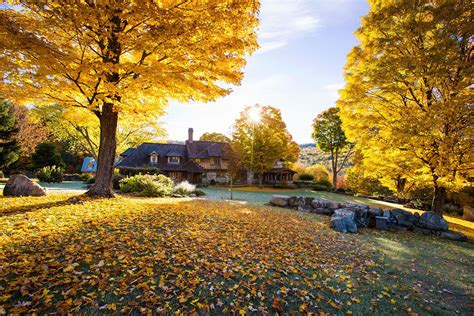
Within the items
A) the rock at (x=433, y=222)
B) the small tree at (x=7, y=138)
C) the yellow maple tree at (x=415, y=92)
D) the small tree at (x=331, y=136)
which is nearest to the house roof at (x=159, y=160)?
the small tree at (x=7, y=138)

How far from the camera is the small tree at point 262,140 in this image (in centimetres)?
3281

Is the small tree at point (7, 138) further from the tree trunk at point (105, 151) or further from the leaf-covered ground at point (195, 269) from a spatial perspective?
the leaf-covered ground at point (195, 269)

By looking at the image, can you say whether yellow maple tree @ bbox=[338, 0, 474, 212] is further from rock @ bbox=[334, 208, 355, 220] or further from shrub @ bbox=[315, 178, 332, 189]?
shrub @ bbox=[315, 178, 332, 189]

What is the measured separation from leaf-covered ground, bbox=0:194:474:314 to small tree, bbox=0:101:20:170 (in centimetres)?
2600

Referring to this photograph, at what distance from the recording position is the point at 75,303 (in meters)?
2.70

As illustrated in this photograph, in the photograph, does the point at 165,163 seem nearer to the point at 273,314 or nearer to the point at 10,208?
the point at 10,208

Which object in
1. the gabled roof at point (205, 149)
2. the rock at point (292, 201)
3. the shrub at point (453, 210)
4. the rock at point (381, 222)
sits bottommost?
the shrub at point (453, 210)

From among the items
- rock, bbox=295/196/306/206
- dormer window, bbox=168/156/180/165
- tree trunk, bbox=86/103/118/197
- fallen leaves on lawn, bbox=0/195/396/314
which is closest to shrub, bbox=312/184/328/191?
dormer window, bbox=168/156/180/165

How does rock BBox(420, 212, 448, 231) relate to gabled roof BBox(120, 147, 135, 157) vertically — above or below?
below

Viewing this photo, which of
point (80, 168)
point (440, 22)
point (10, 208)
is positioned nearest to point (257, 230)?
point (10, 208)

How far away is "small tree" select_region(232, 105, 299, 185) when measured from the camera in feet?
108

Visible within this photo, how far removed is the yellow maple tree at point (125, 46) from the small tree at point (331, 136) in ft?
98.7

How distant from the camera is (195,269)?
3.84m

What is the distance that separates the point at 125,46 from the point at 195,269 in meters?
6.75
